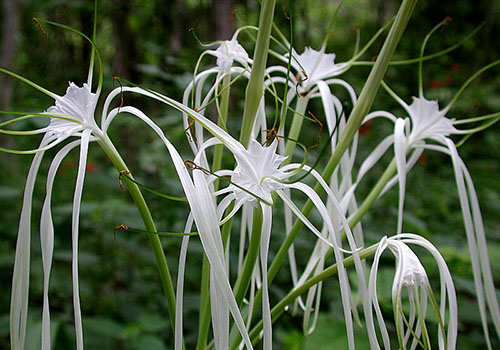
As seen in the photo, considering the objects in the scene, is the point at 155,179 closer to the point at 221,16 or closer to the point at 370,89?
the point at 221,16

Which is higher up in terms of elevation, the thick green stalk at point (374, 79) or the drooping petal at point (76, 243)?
the thick green stalk at point (374, 79)

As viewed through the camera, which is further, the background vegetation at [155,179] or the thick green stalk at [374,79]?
the background vegetation at [155,179]

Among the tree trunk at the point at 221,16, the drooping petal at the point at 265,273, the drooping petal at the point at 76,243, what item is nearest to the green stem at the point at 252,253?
the drooping petal at the point at 265,273

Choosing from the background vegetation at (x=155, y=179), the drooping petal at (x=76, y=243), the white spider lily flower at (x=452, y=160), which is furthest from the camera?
the background vegetation at (x=155, y=179)

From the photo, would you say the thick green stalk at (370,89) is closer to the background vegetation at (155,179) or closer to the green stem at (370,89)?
the green stem at (370,89)

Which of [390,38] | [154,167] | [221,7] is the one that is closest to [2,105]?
[154,167]

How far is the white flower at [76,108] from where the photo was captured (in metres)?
0.30

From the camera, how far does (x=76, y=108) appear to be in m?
0.30

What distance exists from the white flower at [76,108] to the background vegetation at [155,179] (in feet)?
0.68

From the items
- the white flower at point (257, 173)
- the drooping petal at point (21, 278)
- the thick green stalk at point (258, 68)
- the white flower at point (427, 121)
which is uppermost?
the white flower at point (427, 121)

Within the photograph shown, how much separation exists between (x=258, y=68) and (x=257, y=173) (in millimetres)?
87

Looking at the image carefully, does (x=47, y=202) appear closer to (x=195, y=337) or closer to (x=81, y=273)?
(x=195, y=337)

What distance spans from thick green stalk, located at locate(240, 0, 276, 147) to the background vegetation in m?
0.15

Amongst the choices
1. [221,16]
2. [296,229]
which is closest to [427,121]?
[296,229]
